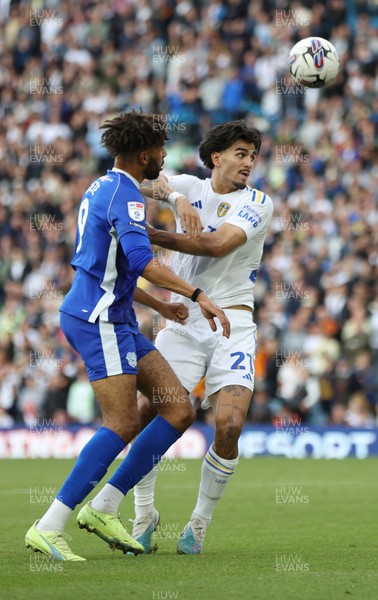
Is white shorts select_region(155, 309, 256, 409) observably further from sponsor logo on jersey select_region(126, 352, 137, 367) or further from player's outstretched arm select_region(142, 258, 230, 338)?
player's outstretched arm select_region(142, 258, 230, 338)

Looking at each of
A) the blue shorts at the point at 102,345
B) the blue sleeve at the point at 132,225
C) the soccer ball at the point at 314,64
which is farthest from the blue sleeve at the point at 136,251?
the soccer ball at the point at 314,64

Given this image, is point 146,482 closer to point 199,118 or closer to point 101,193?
point 101,193

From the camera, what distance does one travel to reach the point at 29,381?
18.8 m

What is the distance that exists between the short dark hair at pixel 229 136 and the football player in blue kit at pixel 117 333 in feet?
2.75

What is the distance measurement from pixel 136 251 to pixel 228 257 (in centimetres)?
142

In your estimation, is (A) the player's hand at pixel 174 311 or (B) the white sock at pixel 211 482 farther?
(A) the player's hand at pixel 174 311

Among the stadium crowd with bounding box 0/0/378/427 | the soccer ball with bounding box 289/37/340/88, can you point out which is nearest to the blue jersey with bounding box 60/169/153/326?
the soccer ball with bounding box 289/37/340/88

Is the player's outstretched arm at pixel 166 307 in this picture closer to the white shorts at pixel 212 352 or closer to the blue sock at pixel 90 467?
the white shorts at pixel 212 352

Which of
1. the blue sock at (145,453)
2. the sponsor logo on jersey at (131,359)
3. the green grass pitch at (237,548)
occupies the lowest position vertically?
the green grass pitch at (237,548)

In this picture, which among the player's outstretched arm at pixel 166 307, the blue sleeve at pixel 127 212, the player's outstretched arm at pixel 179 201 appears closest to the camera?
the blue sleeve at pixel 127 212

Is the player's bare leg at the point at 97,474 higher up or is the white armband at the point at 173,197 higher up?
the white armband at the point at 173,197

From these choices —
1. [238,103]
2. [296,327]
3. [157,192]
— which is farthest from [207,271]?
[238,103]

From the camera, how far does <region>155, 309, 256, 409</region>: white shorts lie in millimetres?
7430

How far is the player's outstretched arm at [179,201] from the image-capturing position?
7281 millimetres
